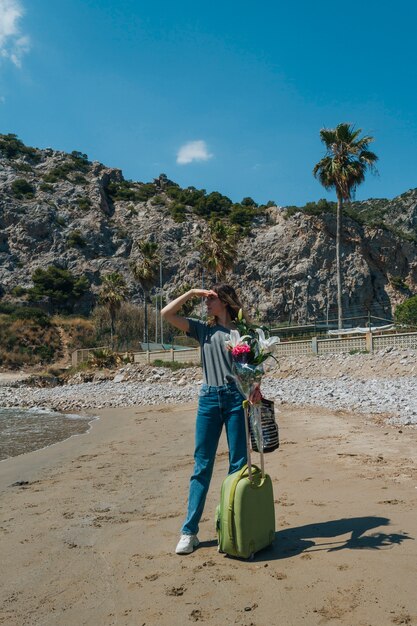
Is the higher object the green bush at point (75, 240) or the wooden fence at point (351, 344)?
the green bush at point (75, 240)

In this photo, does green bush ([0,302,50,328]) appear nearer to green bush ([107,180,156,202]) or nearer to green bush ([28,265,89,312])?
green bush ([28,265,89,312])

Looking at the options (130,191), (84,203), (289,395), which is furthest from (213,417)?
(130,191)

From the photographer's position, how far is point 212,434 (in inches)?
143

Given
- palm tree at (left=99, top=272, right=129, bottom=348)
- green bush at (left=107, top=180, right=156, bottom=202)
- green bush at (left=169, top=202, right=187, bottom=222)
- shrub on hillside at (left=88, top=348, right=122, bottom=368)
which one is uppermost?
green bush at (left=107, top=180, right=156, bottom=202)

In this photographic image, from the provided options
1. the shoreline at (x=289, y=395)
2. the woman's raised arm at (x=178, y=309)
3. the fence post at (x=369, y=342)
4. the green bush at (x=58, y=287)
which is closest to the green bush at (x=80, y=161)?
the green bush at (x=58, y=287)

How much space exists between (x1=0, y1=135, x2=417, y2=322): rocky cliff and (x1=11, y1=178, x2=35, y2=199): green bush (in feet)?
0.48

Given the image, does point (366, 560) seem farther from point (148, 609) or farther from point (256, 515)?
point (148, 609)

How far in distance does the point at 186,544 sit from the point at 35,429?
11592 mm

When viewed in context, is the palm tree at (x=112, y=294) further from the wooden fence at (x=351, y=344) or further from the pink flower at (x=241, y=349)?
the pink flower at (x=241, y=349)

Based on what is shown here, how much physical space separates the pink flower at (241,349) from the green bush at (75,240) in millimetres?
68103

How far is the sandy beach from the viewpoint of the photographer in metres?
2.64

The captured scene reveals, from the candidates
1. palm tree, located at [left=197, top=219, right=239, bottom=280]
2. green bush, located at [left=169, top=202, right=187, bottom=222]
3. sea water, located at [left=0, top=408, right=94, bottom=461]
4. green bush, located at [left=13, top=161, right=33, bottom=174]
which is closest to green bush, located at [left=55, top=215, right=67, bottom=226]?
green bush, located at [left=169, top=202, right=187, bottom=222]

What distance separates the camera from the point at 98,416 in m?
17.0

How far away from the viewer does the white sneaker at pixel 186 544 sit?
136 inches
